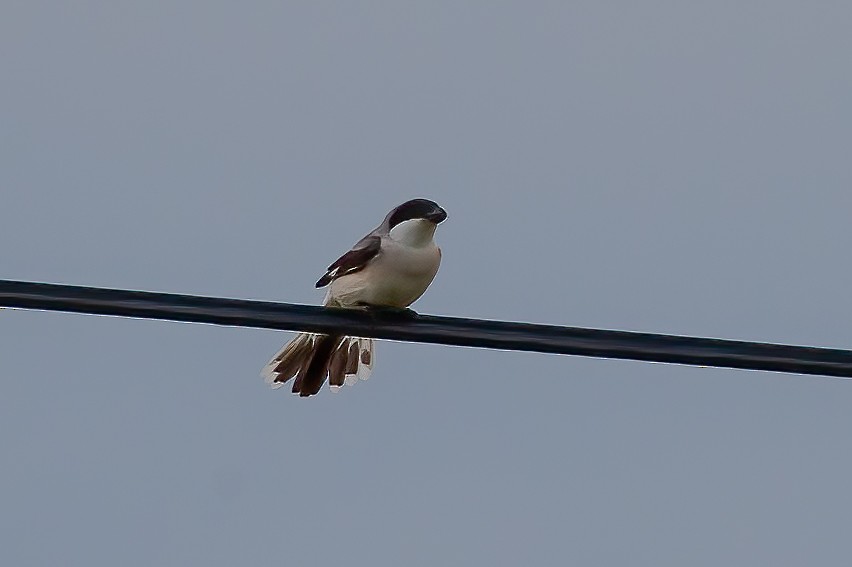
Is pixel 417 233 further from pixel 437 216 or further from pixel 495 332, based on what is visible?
pixel 495 332

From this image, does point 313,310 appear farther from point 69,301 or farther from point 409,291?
point 409,291

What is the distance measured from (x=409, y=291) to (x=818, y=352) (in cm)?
346

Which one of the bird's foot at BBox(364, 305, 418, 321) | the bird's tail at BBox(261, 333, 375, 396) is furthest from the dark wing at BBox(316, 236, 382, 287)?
the bird's foot at BBox(364, 305, 418, 321)

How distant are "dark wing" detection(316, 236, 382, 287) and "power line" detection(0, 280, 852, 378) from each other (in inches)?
97.2

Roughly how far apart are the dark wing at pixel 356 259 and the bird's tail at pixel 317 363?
73 centimetres

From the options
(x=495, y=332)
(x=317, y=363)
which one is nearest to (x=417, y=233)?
(x=317, y=363)

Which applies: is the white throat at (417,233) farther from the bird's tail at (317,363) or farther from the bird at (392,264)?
the bird's tail at (317,363)

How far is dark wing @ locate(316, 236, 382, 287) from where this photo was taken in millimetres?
10406

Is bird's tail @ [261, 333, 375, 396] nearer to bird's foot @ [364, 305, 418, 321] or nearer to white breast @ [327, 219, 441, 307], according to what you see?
white breast @ [327, 219, 441, 307]

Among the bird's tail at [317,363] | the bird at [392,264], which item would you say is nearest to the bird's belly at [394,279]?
the bird at [392,264]

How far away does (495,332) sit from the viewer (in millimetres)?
7684

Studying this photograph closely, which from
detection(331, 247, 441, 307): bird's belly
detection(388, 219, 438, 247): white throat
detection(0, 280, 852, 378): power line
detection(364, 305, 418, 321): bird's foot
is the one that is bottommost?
detection(0, 280, 852, 378): power line

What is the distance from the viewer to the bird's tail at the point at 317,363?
11312 millimetres

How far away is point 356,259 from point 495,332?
289 centimetres
